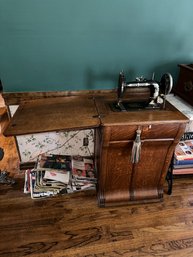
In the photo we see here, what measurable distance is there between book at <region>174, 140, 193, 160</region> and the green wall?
0.69m

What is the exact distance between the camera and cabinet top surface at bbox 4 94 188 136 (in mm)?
1223

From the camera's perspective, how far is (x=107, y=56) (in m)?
1.70

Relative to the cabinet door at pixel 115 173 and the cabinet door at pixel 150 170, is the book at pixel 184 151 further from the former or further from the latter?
the cabinet door at pixel 115 173

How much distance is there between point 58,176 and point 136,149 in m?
0.77

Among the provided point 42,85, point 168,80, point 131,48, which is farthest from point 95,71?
point 168,80

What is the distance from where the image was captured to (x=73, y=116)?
53.1 inches

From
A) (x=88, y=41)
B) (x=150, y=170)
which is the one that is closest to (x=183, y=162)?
(x=150, y=170)

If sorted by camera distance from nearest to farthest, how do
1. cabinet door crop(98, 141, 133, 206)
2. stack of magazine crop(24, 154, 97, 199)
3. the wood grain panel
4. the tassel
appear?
the wood grain panel
the tassel
cabinet door crop(98, 141, 133, 206)
stack of magazine crop(24, 154, 97, 199)

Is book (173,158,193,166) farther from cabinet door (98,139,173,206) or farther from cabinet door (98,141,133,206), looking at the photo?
cabinet door (98,141,133,206)

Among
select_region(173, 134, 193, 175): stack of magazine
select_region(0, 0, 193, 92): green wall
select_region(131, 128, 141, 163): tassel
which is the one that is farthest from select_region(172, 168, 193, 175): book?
select_region(0, 0, 193, 92): green wall

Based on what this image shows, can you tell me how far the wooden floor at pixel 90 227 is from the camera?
135 centimetres

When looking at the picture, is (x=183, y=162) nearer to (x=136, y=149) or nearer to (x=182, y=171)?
(x=182, y=171)

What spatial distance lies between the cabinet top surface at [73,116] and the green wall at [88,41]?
0.94ft

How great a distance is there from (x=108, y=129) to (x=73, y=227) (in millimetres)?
780
